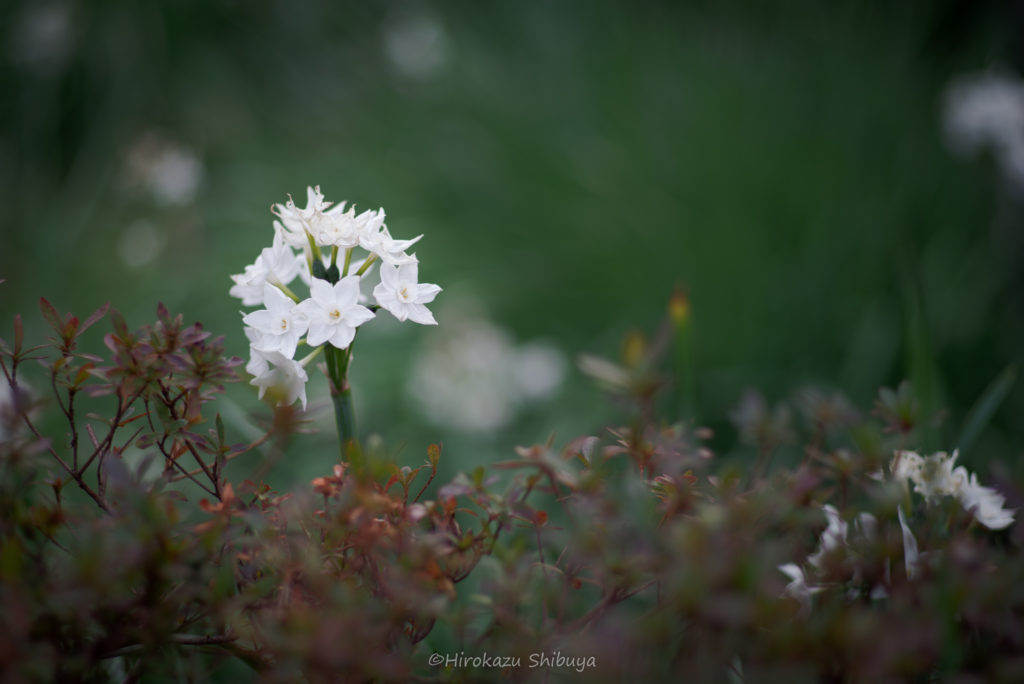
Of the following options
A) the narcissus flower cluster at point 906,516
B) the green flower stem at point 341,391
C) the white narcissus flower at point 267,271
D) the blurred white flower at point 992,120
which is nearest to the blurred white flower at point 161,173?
the white narcissus flower at point 267,271

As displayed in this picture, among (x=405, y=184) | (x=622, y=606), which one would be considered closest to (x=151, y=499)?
(x=622, y=606)

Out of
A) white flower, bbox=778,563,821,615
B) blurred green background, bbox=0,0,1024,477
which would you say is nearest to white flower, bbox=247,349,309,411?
white flower, bbox=778,563,821,615

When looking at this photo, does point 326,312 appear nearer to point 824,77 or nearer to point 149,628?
point 149,628

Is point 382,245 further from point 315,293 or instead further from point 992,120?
point 992,120

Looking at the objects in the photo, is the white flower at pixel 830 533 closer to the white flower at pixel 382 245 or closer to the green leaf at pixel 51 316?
the white flower at pixel 382 245

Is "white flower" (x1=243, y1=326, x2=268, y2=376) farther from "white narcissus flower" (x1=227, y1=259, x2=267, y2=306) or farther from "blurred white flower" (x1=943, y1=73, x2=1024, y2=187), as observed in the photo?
"blurred white flower" (x1=943, y1=73, x2=1024, y2=187)

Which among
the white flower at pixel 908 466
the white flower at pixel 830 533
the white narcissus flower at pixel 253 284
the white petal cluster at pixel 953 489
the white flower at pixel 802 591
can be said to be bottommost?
the white flower at pixel 802 591

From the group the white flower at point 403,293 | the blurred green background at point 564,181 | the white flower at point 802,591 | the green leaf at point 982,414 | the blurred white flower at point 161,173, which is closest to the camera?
the white flower at point 802,591
